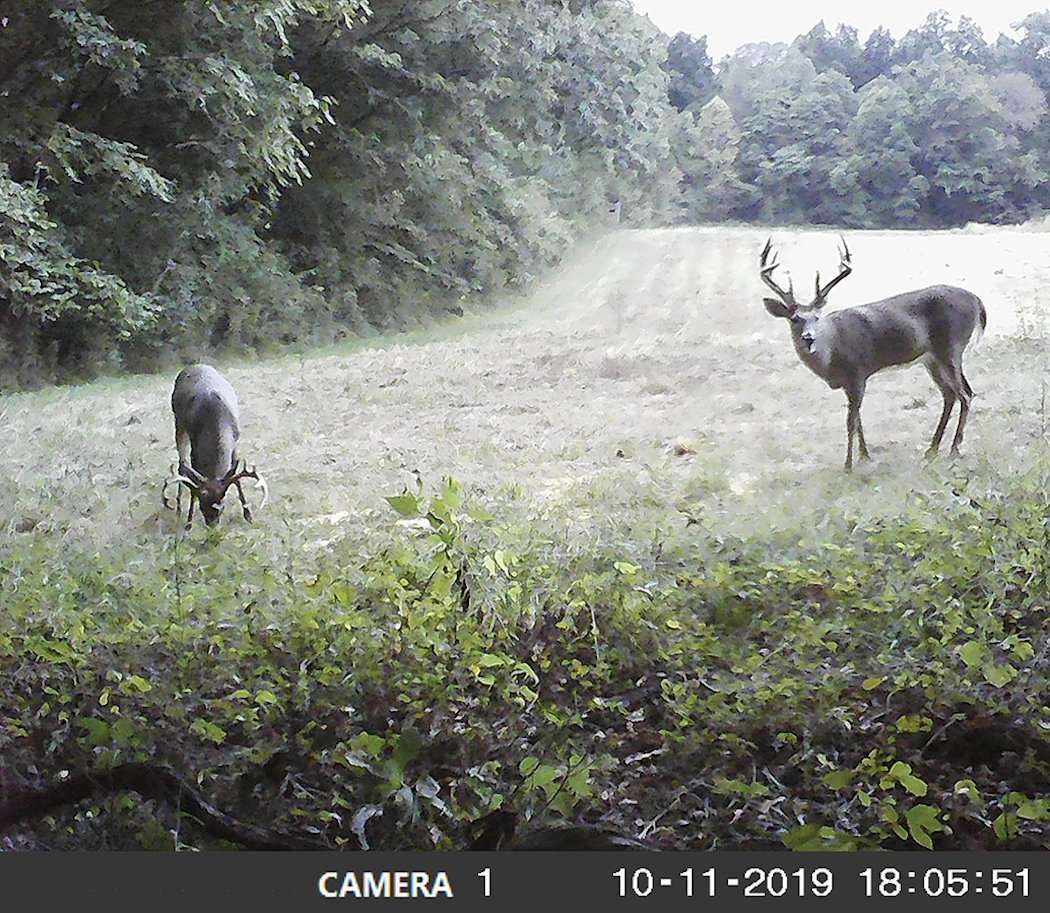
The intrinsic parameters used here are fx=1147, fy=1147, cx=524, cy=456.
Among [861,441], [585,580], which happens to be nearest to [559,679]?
[585,580]

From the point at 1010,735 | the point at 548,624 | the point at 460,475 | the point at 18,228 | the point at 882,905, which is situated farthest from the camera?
the point at 18,228

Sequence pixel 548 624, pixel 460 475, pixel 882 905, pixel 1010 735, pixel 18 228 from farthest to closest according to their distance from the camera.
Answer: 1. pixel 18 228
2. pixel 460 475
3. pixel 548 624
4. pixel 1010 735
5. pixel 882 905

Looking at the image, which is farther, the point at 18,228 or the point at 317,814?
the point at 18,228

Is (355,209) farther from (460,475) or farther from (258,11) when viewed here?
(460,475)

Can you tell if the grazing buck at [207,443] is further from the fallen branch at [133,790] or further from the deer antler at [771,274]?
the deer antler at [771,274]

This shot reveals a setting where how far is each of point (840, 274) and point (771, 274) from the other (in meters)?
0.12

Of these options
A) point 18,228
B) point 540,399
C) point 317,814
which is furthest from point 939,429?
point 18,228

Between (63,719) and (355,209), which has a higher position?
(355,209)

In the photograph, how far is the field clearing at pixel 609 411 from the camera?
1.94 m

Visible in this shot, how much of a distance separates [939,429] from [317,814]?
118 centimetres

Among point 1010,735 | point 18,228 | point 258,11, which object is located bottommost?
point 1010,735

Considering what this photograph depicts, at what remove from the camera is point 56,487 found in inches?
83.7

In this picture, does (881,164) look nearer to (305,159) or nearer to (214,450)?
(305,159)
